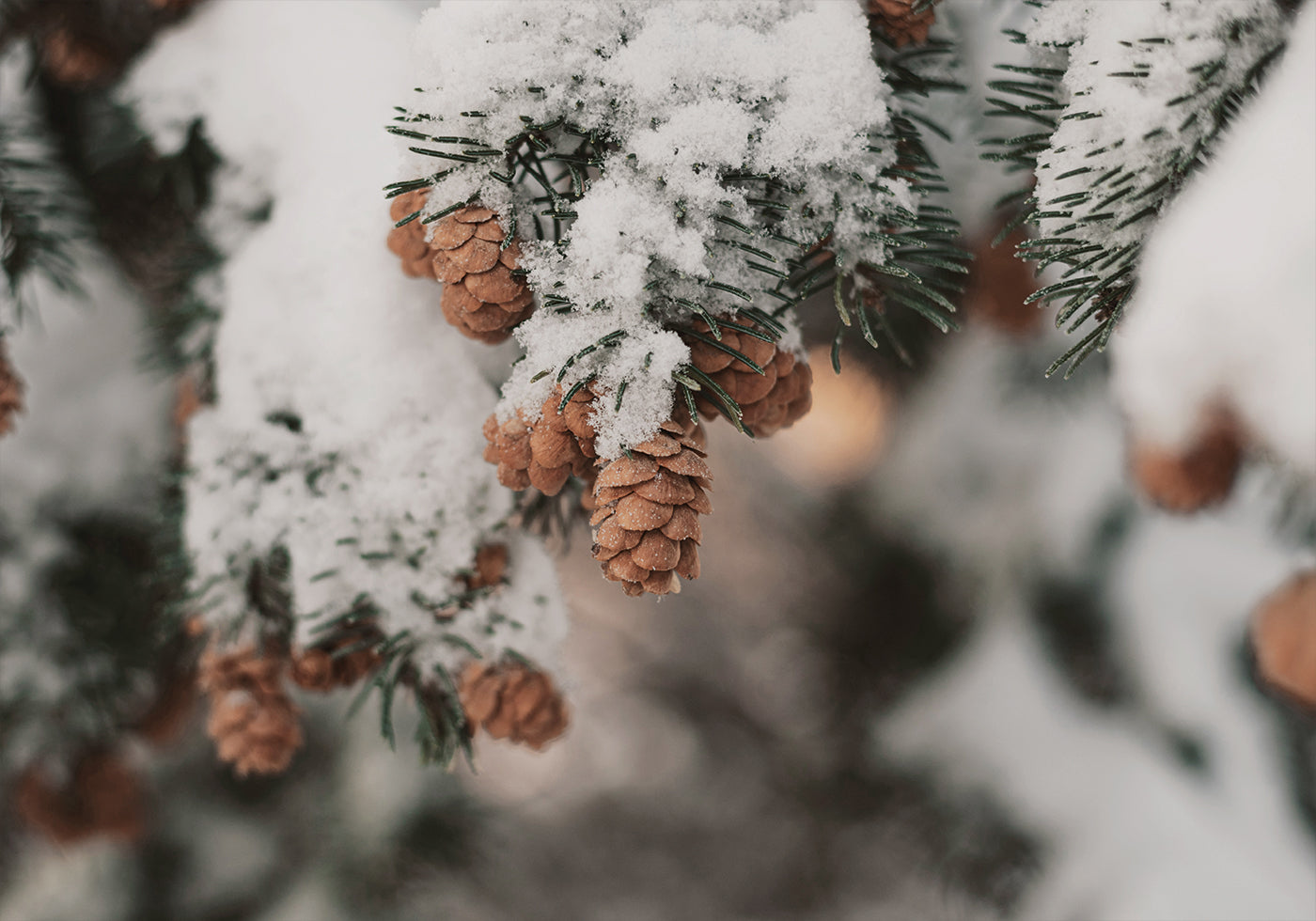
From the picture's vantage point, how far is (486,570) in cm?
51

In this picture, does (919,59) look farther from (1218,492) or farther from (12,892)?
(12,892)

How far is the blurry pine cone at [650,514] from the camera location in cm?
34

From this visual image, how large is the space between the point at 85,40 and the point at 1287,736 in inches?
59.2

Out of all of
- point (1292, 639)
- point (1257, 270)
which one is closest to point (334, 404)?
point (1257, 270)

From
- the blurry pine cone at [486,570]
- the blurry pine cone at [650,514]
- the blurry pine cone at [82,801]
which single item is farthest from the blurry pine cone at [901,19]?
the blurry pine cone at [82,801]

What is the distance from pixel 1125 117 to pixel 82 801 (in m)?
1.07

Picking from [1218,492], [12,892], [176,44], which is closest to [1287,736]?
[1218,492]

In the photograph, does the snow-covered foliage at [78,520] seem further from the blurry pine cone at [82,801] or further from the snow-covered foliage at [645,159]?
the snow-covered foliage at [645,159]

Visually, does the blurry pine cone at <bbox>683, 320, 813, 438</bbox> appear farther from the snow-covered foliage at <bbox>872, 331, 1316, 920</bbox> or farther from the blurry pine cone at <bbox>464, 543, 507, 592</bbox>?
the snow-covered foliage at <bbox>872, 331, 1316, 920</bbox>

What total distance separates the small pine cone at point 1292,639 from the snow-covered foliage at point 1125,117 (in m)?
0.28

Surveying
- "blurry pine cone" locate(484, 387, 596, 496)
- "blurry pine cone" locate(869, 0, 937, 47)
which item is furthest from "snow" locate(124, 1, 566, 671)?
"blurry pine cone" locate(869, 0, 937, 47)

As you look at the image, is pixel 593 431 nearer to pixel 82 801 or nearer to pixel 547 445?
pixel 547 445

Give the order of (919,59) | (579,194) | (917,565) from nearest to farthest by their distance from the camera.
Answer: (579,194) → (919,59) → (917,565)

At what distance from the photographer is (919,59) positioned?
52 centimetres
